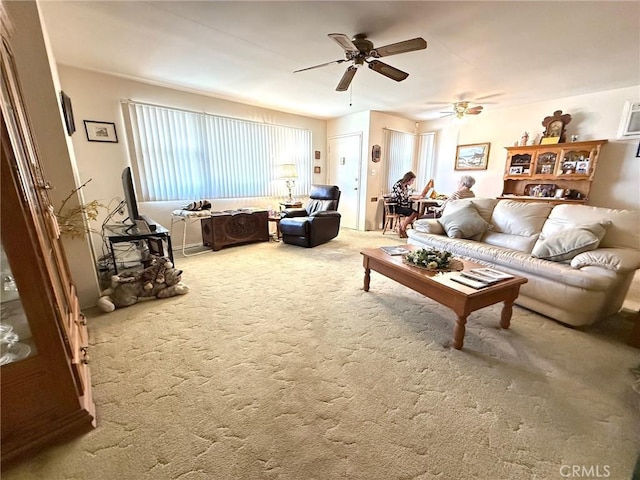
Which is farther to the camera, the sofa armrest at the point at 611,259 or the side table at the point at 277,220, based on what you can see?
the side table at the point at 277,220

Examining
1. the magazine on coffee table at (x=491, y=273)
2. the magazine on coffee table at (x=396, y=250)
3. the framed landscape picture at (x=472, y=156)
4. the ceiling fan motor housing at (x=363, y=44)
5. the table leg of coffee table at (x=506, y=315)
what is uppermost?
the ceiling fan motor housing at (x=363, y=44)

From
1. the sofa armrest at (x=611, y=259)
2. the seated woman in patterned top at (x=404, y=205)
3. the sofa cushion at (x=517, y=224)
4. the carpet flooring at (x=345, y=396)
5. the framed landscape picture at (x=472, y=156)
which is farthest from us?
the framed landscape picture at (x=472, y=156)

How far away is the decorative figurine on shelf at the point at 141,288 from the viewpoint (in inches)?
93.0

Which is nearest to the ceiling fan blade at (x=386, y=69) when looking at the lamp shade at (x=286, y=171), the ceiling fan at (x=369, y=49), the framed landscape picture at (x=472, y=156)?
the ceiling fan at (x=369, y=49)

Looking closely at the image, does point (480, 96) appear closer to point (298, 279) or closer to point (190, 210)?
point (298, 279)

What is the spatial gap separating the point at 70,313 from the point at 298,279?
1.90 metres

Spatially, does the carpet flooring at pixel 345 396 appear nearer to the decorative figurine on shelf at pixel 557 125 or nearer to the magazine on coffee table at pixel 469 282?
the magazine on coffee table at pixel 469 282

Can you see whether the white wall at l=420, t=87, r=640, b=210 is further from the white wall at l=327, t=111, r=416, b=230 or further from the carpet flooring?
the carpet flooring

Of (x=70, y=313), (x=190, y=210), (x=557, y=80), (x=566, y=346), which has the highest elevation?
(x=557, y=80)

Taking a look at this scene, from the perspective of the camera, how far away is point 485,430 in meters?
1.26

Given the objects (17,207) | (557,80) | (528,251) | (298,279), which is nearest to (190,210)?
(298,279)

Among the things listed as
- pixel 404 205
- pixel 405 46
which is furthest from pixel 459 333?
pixel 404 205

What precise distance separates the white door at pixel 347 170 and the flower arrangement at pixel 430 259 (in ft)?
12.0

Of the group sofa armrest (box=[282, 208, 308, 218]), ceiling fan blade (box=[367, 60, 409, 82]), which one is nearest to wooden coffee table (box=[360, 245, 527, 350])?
ceiling fan blade (box=[367, 60, 409, 82])
